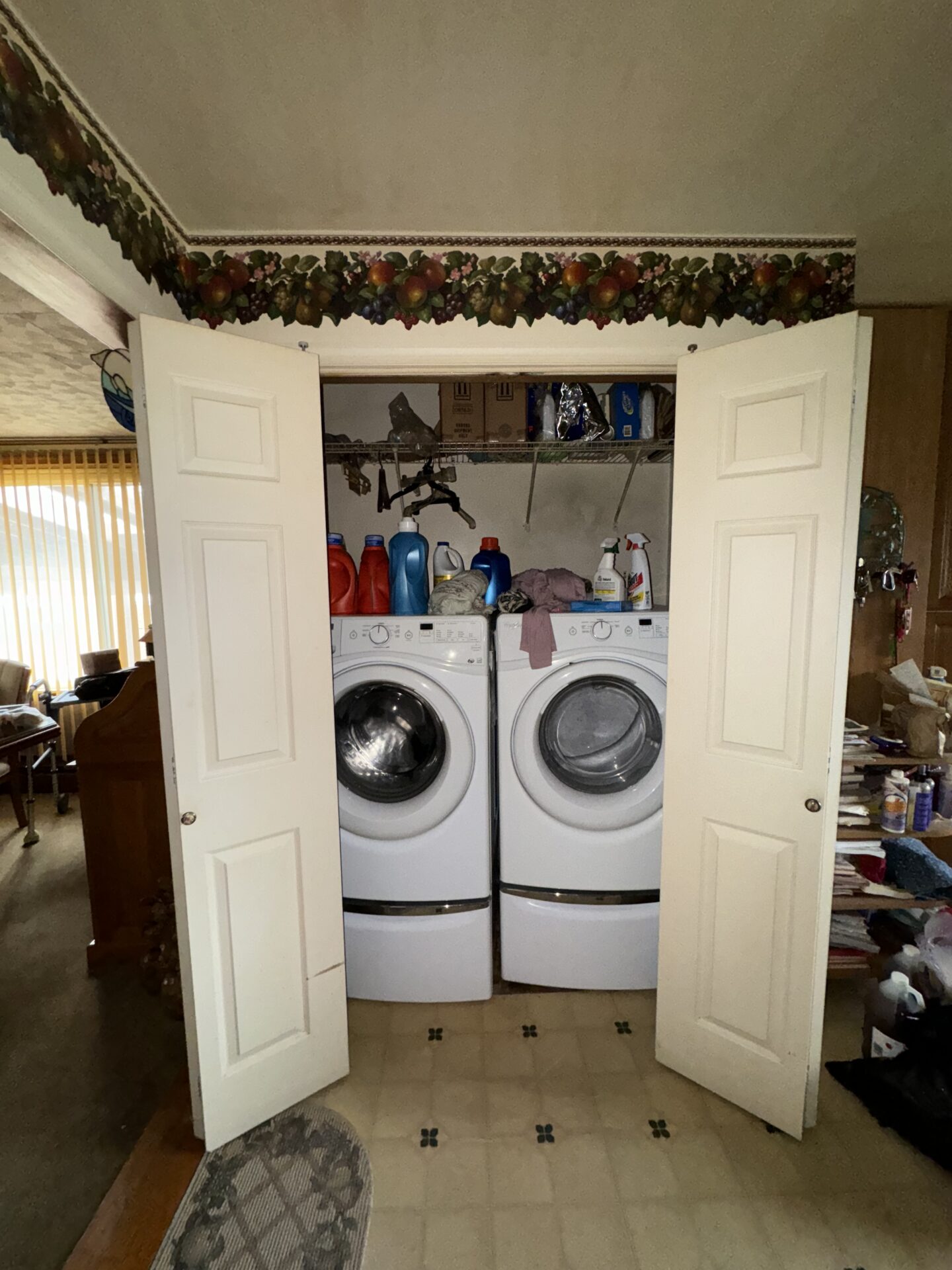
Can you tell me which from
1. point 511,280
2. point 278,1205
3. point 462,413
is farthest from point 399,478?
point 278,1205

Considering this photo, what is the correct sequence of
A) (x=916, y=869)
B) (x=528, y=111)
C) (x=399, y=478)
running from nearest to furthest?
(x=528, y=111)
(x=916, y=869)
(x=399, y=478)

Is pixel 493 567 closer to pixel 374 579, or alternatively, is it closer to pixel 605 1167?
pixel 374 579

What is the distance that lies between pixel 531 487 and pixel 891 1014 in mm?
1997

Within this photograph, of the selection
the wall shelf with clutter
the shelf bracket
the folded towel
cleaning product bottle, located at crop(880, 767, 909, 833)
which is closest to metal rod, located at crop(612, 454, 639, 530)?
the wall shelf with clutter

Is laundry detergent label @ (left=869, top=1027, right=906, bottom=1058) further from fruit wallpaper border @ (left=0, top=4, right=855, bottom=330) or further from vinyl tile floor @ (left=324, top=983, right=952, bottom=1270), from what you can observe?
fruit wallpaper border @ (left=0, top=4, right=855, bottom=330)

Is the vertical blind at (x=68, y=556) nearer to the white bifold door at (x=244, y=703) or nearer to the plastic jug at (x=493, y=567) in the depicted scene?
the plastic jug at (x=493, y=567)

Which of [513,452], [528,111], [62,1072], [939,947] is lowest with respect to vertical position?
[62,1072]

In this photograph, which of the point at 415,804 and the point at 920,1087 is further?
the point at 415,804

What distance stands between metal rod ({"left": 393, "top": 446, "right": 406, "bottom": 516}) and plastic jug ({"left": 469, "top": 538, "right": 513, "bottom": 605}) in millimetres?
340

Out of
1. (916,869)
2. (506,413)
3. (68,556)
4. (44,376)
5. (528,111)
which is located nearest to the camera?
(528,111)

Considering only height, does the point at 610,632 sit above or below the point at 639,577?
below

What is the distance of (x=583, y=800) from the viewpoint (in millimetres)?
1840

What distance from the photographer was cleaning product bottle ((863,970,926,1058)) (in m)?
1.57

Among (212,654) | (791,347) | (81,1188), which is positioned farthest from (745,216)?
(81,1188)
